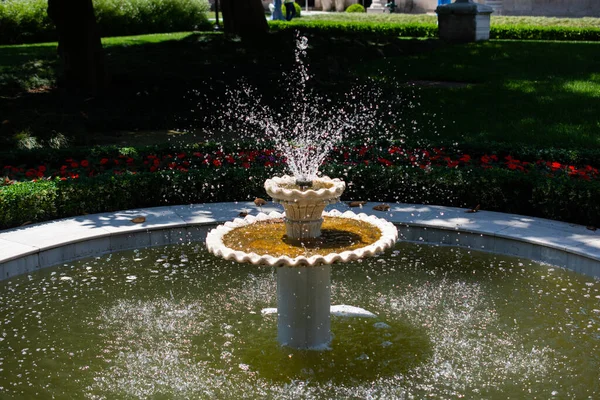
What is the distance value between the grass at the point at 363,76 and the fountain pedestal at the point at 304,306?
6583mm

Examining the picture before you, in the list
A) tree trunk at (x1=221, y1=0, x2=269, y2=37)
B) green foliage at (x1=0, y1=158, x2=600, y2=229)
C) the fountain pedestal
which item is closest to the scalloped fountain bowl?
the fountain pedestal

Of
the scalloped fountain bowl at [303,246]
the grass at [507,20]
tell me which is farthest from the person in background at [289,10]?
the scalloped fountain bowl at [303,246]

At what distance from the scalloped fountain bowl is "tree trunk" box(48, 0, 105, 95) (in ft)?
34.3

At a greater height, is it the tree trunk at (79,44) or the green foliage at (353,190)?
the tree trunk at (79,44)

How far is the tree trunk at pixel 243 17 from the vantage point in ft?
71.8

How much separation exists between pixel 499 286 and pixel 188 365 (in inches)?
125

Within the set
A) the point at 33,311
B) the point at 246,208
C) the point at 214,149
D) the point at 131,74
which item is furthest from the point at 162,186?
the point at 131,74

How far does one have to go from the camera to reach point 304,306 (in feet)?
21.0

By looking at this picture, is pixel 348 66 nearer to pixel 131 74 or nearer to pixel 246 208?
pixel 131 74

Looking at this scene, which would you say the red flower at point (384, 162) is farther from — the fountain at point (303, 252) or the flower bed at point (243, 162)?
the fountain at point (303, 252)

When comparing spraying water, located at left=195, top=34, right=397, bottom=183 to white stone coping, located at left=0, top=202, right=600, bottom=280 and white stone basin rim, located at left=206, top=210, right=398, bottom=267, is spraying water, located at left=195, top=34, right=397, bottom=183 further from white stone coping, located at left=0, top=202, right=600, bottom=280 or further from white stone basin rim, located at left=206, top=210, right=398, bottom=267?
white stone basin rim, located at left=206, top=210, right=398, bottom=267

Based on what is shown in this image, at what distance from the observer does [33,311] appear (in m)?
7.20

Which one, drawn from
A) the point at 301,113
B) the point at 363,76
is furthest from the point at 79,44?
the point at 363,76

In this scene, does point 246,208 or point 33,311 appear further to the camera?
point 246,208
